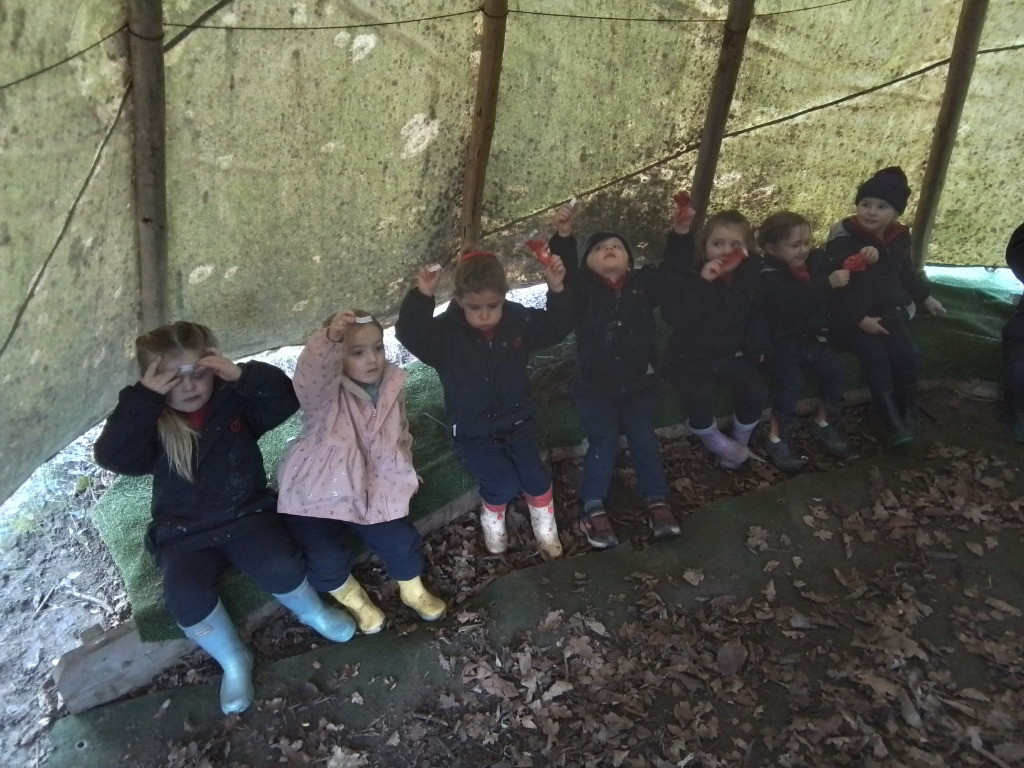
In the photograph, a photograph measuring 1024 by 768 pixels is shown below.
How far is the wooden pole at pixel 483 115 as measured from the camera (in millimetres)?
4359

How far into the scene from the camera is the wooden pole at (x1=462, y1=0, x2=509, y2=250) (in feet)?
14.3

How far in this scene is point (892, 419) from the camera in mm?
5145

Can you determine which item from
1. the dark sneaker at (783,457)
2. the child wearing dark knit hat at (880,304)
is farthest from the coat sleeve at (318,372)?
the child wearing dark knit hat at (880,304)

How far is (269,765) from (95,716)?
91cm

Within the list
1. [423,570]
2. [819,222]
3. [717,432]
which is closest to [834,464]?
[717,432]

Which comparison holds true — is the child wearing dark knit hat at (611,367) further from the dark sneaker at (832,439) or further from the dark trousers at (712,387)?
the dark sneaker at (832,439)

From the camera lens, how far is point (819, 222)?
20.6 ft

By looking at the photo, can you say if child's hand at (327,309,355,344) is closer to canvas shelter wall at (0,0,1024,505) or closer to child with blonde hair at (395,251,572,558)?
child with blonde hair at (395,251,572,558)

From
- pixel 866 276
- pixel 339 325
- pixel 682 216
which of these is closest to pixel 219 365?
pixel 339 325

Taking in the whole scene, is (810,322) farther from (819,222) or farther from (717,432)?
(819,222)

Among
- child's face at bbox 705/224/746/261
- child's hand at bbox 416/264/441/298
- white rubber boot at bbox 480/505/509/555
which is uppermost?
child's face at bbox 705/224/746/261

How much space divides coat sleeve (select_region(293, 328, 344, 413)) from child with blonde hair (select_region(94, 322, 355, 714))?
4.0 inches

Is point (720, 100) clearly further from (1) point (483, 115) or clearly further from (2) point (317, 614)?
(2) point (317, 614)

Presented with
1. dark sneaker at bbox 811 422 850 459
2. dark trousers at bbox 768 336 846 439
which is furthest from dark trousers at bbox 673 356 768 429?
dark sneaker at bbox 811 422 850 459
